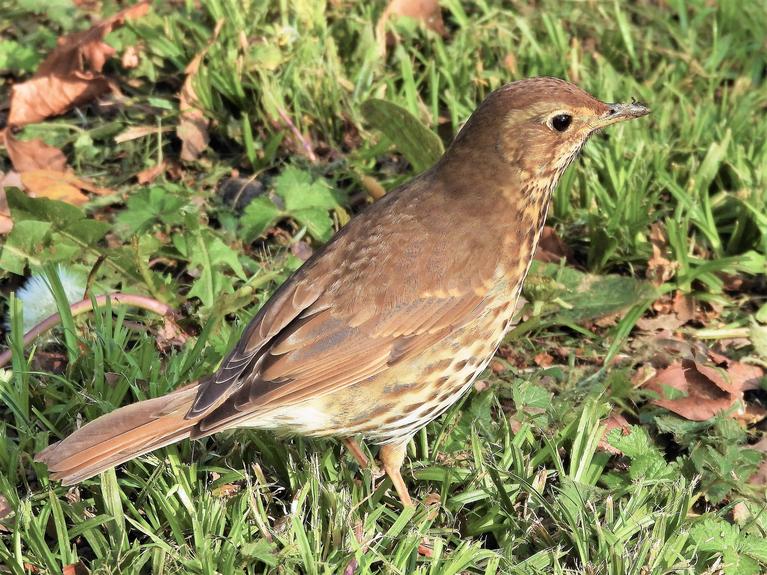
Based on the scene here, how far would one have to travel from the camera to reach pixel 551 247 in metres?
4.83

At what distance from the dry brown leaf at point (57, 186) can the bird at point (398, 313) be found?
175 cm

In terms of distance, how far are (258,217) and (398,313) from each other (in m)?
1.45

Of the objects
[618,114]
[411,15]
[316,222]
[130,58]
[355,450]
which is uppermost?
[130,58]

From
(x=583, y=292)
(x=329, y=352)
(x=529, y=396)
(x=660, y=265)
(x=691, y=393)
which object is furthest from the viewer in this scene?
(x=660, y=265)

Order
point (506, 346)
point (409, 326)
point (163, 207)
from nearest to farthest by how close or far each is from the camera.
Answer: point (409, 326) → point (506, 346) → point (163, 207)

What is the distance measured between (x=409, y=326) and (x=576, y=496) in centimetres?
76

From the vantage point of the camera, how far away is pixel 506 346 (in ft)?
14.7

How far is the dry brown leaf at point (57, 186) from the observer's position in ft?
16.5

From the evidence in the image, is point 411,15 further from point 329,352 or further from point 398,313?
point 329,352

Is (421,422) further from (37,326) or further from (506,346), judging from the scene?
(37,326)

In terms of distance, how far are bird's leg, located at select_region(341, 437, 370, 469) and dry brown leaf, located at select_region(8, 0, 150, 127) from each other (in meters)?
2.58

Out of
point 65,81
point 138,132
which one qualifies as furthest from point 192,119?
point 65,81

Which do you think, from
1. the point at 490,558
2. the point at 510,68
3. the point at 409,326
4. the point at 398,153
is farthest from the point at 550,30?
the point at 490,558

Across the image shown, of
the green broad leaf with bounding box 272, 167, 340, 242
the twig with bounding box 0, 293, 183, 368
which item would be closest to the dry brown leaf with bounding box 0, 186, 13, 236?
the twig with bounding box 0, 293, 183, 368
